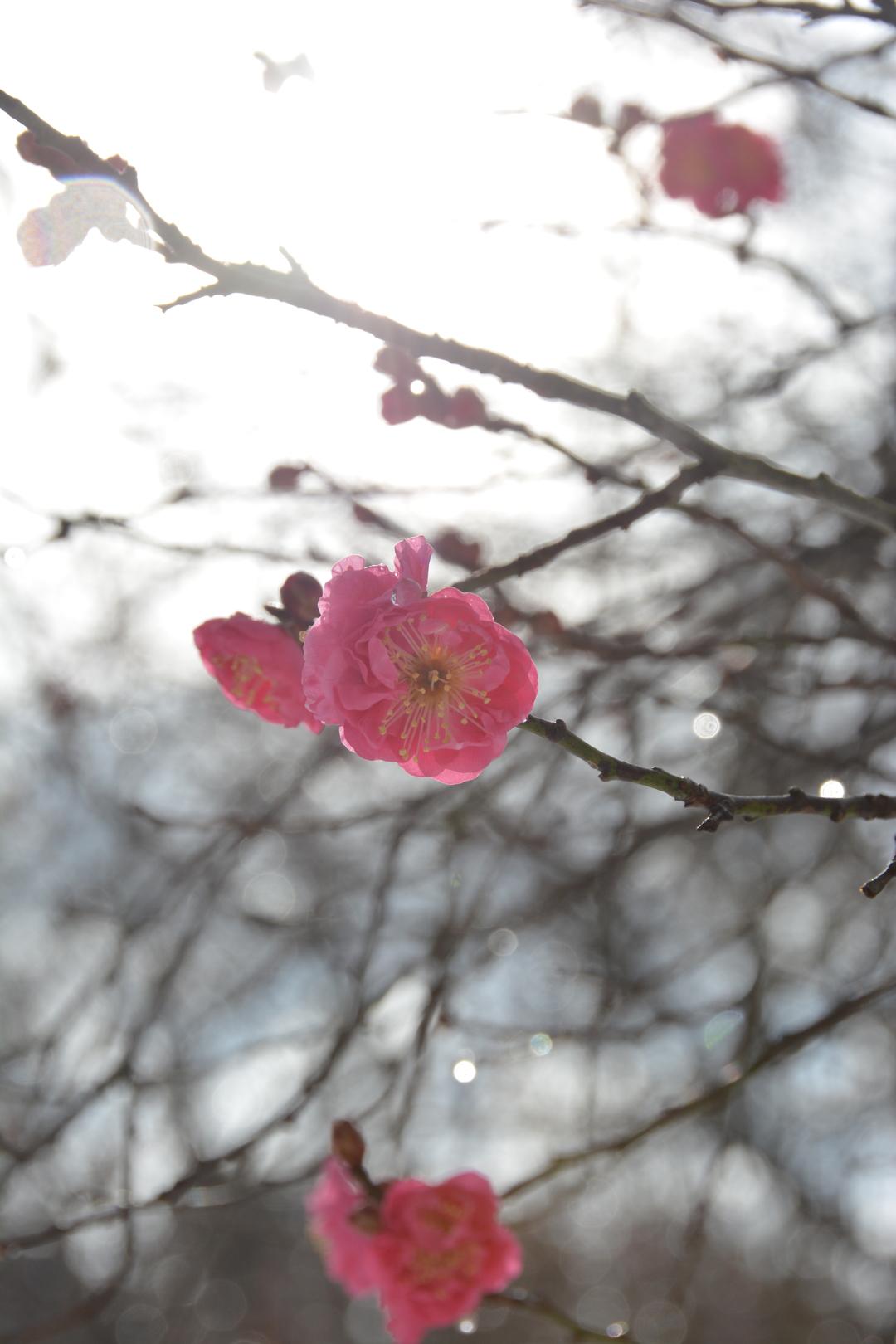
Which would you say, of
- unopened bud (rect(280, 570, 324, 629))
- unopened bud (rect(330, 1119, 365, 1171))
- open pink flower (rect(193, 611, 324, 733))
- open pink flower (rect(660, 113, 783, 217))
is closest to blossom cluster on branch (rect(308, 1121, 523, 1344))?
unopened bud (rect(330, 1119, 365, 1171))

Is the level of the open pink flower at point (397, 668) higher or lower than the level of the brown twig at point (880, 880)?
higher

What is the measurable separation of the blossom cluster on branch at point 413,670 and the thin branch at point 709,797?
0.09 meters

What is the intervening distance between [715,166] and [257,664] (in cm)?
205

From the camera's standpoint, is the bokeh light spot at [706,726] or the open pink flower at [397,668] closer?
the open pink flower at [397,668]

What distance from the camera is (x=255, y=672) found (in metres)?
1.48

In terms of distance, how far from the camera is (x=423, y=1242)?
1.64 m

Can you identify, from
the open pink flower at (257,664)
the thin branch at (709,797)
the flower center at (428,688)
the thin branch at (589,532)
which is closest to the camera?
the thin branch at (709,797)

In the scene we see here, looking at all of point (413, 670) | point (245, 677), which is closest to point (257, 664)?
point (245, 677)

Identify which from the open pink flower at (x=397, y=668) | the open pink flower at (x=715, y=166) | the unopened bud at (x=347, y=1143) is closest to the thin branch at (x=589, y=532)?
the open pink flower at (x=397, y=668)

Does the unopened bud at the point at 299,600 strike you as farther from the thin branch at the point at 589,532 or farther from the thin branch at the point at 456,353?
the thin branch at the point at 456,353

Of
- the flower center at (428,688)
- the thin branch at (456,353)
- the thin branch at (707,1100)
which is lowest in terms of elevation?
the thin branch at (707,1100)

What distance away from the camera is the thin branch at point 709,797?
1033 mm

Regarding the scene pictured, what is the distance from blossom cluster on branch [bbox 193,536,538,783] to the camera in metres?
1.10

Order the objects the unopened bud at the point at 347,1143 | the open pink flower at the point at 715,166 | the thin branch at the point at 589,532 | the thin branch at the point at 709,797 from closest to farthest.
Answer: the thin branch at the point at 709,797 → the thin branch at the point at 589,532 → the unopened bud at the point at 347,1143 → the open pink flower at the point at 715,166
